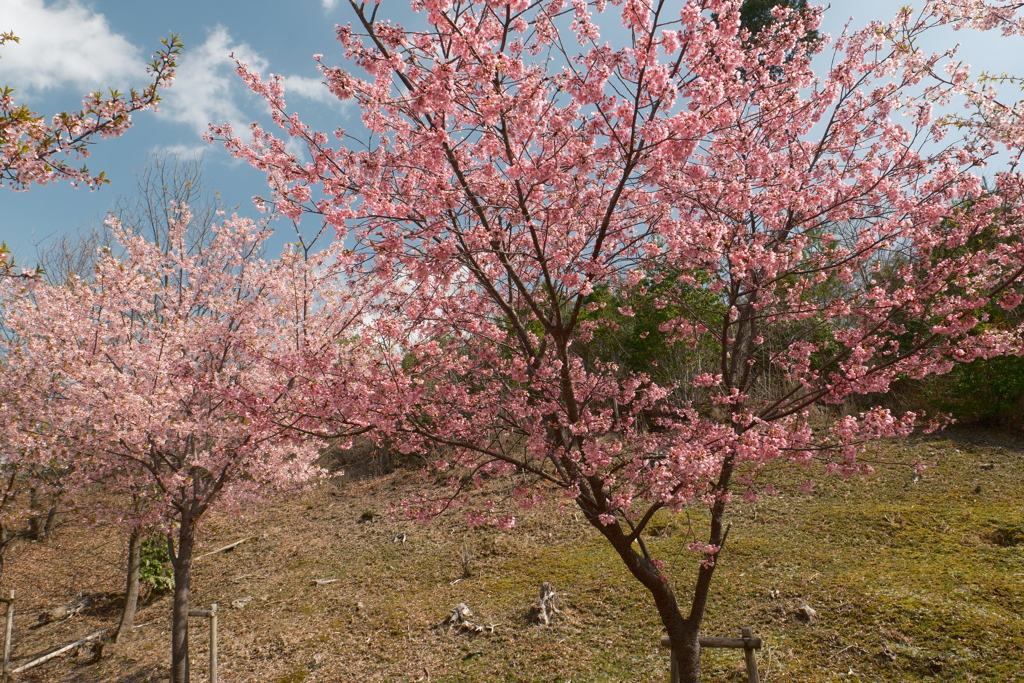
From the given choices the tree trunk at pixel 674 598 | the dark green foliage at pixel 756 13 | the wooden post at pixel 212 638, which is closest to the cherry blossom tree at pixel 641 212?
the tree trunk at pixel 674 598

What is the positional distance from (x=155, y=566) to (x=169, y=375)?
6.17m

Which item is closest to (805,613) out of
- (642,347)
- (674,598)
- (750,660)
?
(750,660)

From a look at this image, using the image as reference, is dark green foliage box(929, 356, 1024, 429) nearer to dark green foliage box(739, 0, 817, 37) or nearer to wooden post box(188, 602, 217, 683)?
dark green foliage box(739, 0, 817, 37)

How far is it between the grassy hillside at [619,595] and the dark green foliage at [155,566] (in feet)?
1.06

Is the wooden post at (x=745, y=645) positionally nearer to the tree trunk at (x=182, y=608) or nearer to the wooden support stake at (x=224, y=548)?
the tree trunk at (x=182, y=608)

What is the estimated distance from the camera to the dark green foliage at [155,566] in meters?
10.3

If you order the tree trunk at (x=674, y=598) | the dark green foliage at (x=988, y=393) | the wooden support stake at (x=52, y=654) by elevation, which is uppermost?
the dark green foliage at (x=988, y=393)

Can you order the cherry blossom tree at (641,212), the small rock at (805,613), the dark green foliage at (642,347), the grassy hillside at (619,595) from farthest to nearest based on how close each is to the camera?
the dark green foliage at (642,347)
the small rock at (805,613)
the grassy hillside at (619,595)
the cherry blossom tree at (641,212)

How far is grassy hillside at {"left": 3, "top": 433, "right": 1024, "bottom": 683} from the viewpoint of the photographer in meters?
5.19

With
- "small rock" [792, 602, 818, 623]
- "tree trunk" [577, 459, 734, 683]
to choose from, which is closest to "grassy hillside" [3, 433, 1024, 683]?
"small rock" [792, 602, 818, 623]

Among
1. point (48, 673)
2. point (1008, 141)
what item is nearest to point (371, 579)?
point (48, 673)

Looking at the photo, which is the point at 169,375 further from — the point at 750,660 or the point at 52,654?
the point at 750,660

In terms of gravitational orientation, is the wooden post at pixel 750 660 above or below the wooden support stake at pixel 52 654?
above

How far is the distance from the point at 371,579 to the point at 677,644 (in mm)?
5967
